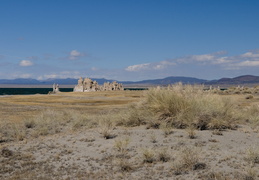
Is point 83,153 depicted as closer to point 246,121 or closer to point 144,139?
point 144,139

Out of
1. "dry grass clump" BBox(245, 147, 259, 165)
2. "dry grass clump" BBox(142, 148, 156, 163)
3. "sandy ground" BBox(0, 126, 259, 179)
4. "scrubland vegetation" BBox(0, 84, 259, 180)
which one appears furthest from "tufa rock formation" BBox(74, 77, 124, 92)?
"dry grass clump" BBox(245, 147, 259, 165)

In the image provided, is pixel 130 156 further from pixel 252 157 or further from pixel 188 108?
pixel 188 108

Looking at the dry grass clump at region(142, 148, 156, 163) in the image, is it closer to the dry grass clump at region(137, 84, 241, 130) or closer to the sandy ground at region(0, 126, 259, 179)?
the sandy ground at region(0, 126, 259, 179)

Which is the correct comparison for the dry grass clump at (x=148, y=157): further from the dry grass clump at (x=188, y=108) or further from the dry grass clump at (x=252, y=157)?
the dry grass clump at (x=188, y=108)

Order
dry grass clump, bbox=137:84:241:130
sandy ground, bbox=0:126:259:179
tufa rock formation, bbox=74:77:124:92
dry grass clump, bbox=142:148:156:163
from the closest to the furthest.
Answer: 1. sandy ground, bbox=0:126:259:179
2. dry grass clump, bbox=142:148:156:163
3. dry grass clump, bbox=137:84:241:130
4. tufa rock formation, bbox=74:77:124:92

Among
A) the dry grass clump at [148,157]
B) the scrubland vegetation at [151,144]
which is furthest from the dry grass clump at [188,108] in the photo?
the dry grass clump at [148,157]

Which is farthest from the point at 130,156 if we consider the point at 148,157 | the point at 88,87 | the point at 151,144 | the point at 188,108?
the point at 88,87

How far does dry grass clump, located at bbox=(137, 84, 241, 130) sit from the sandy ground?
76 cm

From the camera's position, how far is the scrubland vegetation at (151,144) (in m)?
8.62

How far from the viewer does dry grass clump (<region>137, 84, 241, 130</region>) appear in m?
14.6

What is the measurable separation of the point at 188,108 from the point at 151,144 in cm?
403

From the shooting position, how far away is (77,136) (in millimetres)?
14367

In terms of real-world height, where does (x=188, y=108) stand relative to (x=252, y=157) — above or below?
above

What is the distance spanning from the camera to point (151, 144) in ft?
38.9
